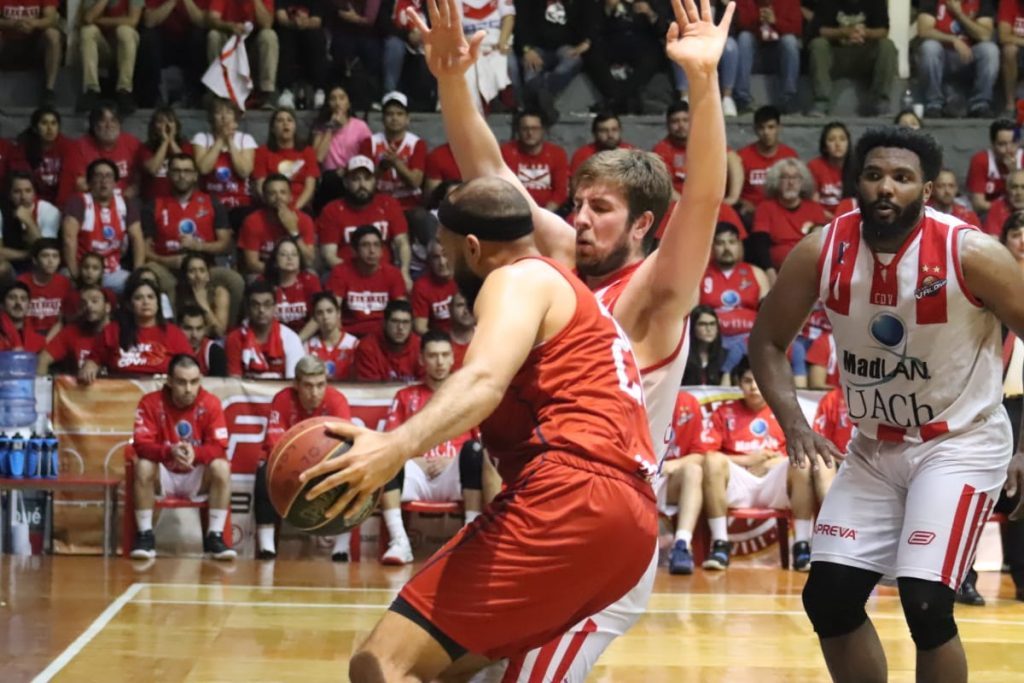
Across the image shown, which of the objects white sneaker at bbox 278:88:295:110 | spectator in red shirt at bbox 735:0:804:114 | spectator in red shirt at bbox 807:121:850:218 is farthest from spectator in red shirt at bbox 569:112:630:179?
white sneaker at bbox 278:88:295:110

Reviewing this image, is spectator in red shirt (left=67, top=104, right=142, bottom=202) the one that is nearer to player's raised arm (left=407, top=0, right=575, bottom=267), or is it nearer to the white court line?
the white court line

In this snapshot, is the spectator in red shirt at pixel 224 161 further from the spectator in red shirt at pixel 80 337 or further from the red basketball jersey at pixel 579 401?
the red basketball jersey at pixel 579 401

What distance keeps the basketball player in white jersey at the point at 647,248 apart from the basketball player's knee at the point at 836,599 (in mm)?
887

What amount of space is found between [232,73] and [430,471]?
507 centimetres

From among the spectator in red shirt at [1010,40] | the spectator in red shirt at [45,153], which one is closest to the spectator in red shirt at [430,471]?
the spectator in red shirt at [45,153]

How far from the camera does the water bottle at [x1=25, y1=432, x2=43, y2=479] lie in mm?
10281

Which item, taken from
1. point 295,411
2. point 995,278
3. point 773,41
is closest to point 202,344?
point 295,411

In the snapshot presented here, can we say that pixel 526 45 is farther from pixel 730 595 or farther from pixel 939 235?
pixel 939 235

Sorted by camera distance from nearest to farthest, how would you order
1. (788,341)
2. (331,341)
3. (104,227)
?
(788,341)
(331,341)
(104,227)

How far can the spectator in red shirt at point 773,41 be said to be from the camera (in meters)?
14.6

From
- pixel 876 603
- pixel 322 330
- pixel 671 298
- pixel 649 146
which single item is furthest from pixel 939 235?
pixel 649 146

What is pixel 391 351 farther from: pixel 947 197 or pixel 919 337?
pixel 919 337

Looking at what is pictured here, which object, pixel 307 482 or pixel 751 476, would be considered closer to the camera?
pixel 307 482

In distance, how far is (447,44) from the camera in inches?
189
